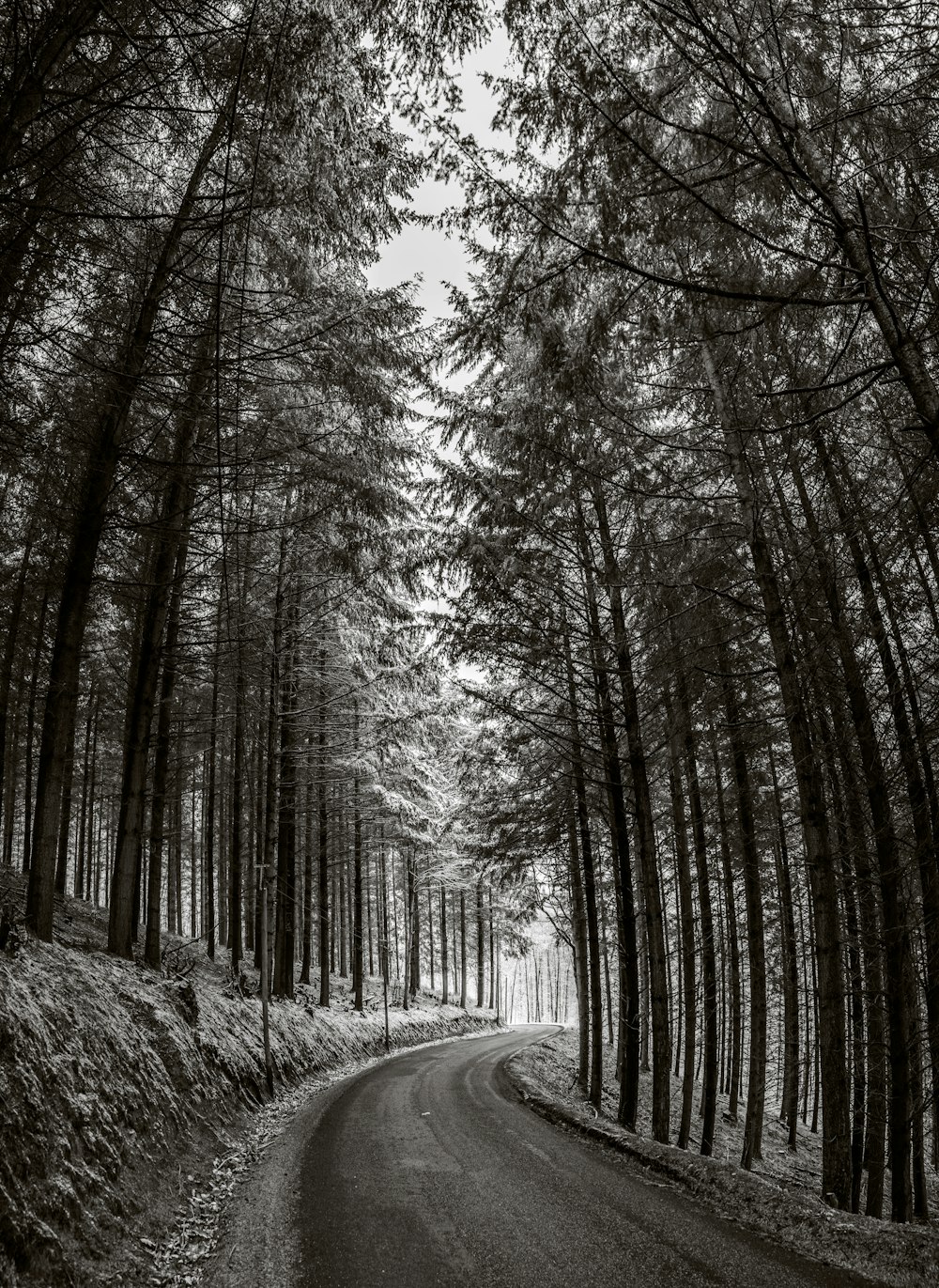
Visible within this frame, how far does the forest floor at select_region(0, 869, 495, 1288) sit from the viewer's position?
13.5 feet

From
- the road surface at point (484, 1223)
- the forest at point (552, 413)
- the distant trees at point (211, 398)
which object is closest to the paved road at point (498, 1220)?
the road surface at point (484, 1223)

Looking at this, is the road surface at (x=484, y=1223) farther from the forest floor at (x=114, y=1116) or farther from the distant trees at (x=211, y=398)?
the distant trees at (x=211, y=398)

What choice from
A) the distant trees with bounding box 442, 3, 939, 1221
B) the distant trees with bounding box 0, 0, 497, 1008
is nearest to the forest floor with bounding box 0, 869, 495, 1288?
the distant trees with bounding box 0, 0, 497, 1008

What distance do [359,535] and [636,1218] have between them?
8161 millimetres

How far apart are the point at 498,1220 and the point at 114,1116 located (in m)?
3.20

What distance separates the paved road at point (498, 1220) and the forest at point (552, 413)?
200 cm

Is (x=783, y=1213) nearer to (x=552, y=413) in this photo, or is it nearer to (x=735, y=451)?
(x=735, y=451)

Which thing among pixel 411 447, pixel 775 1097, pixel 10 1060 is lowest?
pixel 775 1097

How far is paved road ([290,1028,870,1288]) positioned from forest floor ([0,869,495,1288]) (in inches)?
36.3

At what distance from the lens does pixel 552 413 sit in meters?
7.17

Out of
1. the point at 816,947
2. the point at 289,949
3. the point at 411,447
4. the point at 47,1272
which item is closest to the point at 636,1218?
the point at 816,947

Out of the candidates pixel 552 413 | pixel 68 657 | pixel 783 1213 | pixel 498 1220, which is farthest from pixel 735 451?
pixel 68 657

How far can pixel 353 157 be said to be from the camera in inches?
222

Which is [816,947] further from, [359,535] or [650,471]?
[359,535]
